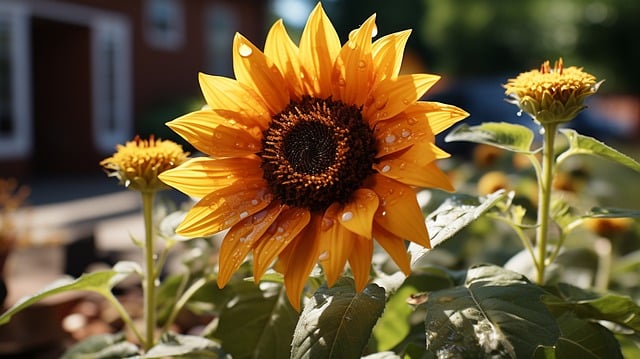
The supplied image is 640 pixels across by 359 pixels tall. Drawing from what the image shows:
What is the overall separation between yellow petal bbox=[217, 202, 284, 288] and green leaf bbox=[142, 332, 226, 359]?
211 mm

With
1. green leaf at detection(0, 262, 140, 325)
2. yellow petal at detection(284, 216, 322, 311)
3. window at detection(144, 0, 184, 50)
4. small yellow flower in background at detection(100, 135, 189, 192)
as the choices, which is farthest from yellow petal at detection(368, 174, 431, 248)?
window at detection(144, 0, 184, 50)

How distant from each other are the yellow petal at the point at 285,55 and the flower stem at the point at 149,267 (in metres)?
0.33

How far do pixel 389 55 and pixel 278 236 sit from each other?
320mm

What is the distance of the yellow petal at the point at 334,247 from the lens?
109 cm

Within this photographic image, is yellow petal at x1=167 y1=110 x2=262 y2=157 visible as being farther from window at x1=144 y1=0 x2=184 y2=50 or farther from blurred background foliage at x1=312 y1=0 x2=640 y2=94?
blurred background foliage at x1=312 y1=0 x2=640 y2=94

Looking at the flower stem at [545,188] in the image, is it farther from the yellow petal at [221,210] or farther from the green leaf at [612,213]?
the yellow petal at [221,210]

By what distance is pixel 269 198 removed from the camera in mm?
1245

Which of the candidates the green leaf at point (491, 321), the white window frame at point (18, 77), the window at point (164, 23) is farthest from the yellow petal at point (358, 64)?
the window at point (164, 23)

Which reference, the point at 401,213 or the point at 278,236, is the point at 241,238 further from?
the point at 401,213

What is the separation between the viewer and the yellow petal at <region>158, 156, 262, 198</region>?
126 cm

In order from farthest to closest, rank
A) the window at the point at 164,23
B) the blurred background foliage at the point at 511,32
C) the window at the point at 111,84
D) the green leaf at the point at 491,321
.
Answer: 1. the blurred background foliage at the point at 511,32
2. the window at the point at 164,23
3. the window at the point at 111,84
4. the green leaf at the point at 491,321

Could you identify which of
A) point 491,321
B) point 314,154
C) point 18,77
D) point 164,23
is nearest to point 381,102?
point 314,154

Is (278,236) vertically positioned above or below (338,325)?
above

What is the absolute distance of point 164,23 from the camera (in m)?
17.4
